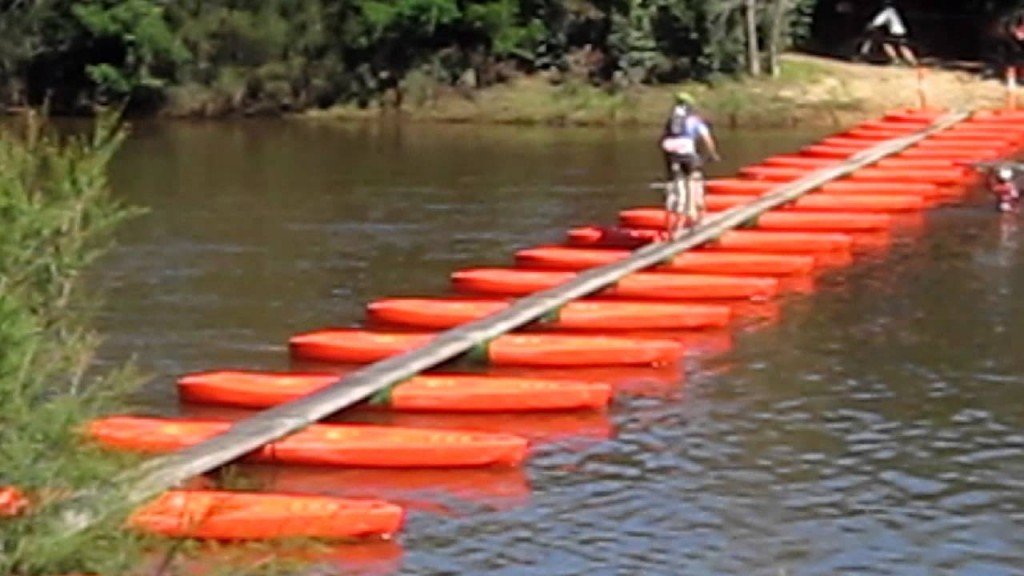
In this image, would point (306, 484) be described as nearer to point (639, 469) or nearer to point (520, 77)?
point (639, 469)

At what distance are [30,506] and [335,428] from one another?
7.17 m

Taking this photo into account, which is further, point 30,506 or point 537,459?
point 537,459

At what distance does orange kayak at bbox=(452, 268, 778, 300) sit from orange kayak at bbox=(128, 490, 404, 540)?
882cm

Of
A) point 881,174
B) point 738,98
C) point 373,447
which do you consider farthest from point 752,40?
point 373,447

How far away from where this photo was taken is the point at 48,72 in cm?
5069

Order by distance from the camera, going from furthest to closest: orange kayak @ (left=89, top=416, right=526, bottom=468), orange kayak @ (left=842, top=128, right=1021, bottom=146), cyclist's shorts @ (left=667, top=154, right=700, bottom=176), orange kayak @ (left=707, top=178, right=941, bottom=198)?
1. orange kayak @ (left=842, top=128, right=1021, bottom=146)
2. orange kayak @ (left=707, top=178, right=941, bottom=198)
3. cyclist's shorts @ (left=667, top=154, right=700, bottom=176)
4. orange kayak @ (left=89, top=416, right=526, bottom=468)

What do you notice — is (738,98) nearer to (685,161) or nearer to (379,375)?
(685,161)

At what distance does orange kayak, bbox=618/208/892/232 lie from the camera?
2741 cm

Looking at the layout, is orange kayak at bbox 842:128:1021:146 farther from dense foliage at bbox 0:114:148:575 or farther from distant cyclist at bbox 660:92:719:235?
dense foliage at bbox 0:114:148:575

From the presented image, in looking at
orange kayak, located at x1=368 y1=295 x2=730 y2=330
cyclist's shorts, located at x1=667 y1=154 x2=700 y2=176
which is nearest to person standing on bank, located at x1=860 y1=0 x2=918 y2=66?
cyclist's shorts, located at x1=667 y1=154 x2=700 y2=176

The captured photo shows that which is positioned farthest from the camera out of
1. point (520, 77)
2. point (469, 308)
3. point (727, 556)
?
point (520, 77)

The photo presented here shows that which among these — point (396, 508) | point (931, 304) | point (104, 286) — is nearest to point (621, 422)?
point (396, 508)

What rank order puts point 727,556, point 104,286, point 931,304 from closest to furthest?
point 727,556 < point 931,304 < point 104,286

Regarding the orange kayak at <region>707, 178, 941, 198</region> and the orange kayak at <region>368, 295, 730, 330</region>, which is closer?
the orange kayak at <region>368, 295, 730, 330</region>
